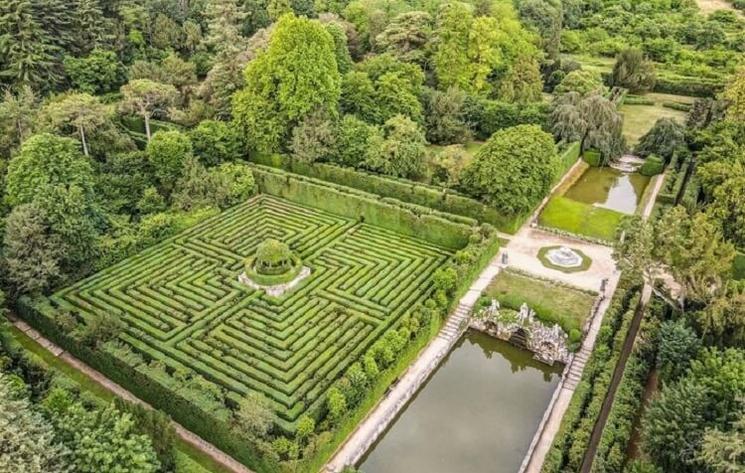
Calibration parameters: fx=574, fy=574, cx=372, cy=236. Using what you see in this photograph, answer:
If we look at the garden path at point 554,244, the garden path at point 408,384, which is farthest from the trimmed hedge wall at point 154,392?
the garden path at point 554,244

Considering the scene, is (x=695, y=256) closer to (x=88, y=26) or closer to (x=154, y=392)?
(x=154, y=392)

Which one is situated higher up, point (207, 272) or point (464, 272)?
point (464, 272)

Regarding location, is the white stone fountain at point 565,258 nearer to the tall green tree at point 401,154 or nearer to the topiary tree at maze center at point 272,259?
the tall green tree at point 401,154

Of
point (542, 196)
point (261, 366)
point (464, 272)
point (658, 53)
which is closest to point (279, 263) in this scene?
point (261, 366)

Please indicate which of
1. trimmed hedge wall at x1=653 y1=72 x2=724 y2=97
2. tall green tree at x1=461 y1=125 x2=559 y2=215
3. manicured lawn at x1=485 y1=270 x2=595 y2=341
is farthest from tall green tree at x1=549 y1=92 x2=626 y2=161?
trimmed hedge wall at x1=653 y1=72 x2=724 y2=97

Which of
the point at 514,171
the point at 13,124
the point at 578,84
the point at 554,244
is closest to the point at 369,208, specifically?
the point at 514,171

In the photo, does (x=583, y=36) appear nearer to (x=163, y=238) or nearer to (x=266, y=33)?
(x=266, y=33)

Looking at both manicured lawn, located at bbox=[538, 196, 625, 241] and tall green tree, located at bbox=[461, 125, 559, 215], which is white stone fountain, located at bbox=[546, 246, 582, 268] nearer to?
manicured lawn, located at bbox=[538, 196, 625, 241]
